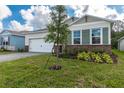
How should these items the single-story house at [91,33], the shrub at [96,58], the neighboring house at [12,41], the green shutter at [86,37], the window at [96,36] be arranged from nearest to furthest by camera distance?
the shrub at [96,58] < the single-story house at [91,33] < the window at [96,36] < the green shutter at [86,37] < the neighboring house at [12,41]

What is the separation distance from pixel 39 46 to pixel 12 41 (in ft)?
19.6

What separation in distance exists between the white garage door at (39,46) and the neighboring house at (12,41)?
3137 mm

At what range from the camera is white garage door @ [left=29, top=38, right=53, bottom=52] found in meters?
18.4

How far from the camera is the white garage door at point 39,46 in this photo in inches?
725

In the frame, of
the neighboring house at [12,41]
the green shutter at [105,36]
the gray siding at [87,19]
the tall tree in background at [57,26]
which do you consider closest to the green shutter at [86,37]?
the gray siding at [87,19]

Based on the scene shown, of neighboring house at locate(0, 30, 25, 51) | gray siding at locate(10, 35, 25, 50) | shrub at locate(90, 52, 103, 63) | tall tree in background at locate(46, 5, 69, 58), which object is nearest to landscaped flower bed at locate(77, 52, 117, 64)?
shrub at locate(90, 52, 103, 63)

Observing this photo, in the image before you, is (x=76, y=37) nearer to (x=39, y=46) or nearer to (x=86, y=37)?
(x=86, y=37)

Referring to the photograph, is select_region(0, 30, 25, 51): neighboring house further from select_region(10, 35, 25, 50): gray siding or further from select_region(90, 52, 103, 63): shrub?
select_region(90, 52, 103, 63): shrub

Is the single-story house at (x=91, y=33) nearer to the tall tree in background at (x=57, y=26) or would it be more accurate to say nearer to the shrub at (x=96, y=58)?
the shrub at (x=96, y=58)

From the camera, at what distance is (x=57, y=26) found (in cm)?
880
